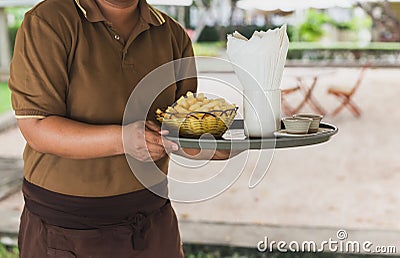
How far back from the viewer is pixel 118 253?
1.45 metres

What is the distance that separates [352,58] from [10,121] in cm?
959

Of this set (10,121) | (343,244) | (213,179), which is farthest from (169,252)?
(10,121)

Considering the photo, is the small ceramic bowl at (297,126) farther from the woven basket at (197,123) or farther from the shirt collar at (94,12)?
the shirt collar at (94,12)

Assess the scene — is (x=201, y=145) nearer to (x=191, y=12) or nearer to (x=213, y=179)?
(x=213, y=179)

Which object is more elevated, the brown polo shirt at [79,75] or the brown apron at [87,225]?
the brown polo shirt at [79,75]

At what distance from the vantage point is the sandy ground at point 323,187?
168 inches

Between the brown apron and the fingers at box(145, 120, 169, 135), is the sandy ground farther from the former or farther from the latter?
the fingers at box(145, 120, 169, 135)

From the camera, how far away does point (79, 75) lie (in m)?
1.31

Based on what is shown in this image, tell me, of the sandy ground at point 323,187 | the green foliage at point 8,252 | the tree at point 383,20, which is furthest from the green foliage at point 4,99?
the tree at point 383,20

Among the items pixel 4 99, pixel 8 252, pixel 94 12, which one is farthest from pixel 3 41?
pixel 94 12

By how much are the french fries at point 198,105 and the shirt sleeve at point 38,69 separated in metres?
0.23

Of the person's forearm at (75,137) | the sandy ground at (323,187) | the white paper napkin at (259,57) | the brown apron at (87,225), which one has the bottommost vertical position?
the sandy ground at (323,187)

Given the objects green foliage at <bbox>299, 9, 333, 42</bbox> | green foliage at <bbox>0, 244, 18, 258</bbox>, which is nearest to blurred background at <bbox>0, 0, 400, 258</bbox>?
green foliage at <bbox>0, 244, 18, 258</bbox>

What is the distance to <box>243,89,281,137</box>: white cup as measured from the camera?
49.9 inches
